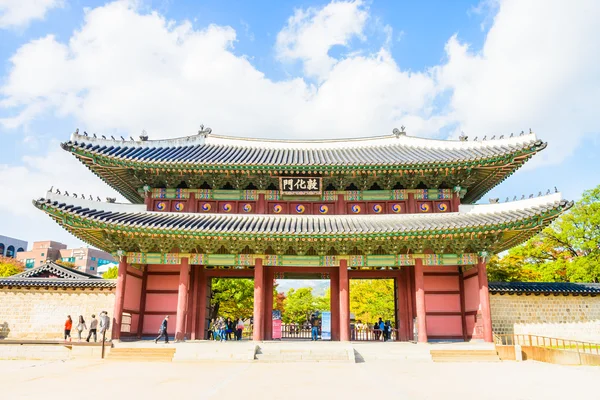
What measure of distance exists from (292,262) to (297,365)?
17.7ft

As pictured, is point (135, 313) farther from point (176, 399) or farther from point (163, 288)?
point (176, 399)

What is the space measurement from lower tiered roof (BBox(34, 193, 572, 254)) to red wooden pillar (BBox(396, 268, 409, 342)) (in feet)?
8.17

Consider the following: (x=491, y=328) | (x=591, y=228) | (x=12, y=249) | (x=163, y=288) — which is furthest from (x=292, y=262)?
(x=12, y=249)

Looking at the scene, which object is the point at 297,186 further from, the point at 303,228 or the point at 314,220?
the point at 303,228

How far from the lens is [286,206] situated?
20672mm

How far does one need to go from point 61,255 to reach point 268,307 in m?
84.1

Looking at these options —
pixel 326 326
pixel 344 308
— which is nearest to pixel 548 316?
pixel 344 308

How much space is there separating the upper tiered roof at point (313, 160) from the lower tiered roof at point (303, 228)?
1839mm

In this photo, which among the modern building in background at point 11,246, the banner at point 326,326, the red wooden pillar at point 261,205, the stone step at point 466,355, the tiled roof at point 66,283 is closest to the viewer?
the stone step at point 466,355

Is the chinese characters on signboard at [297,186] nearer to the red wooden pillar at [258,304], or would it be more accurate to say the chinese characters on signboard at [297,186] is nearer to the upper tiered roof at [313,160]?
the upper tiered roof at [313,160]

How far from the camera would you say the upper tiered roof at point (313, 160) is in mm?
18828


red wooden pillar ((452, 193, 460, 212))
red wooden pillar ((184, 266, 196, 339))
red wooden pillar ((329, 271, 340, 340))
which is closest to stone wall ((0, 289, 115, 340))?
red wooden pillar ((184, 266, 196, 339))

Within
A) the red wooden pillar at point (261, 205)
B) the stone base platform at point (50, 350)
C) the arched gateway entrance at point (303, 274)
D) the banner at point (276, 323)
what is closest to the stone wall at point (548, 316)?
the arched gateway entrance at point (303, 274)

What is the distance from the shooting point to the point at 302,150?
79.3 ft
